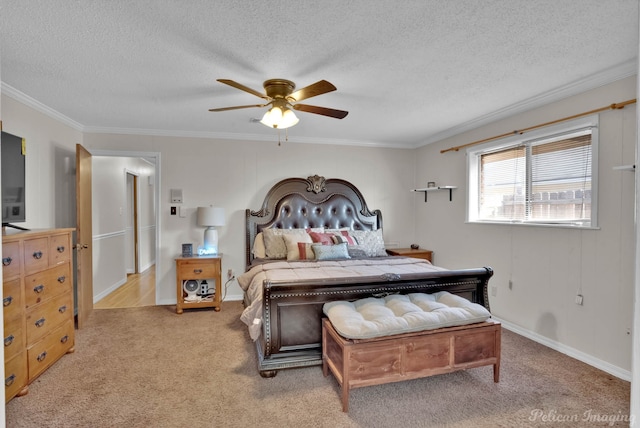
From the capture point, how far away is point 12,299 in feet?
7.29

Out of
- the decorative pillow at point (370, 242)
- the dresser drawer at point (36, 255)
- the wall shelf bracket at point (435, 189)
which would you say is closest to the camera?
the dresser drawer at point (36, 255)

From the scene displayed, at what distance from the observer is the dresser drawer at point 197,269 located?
4.00 meters

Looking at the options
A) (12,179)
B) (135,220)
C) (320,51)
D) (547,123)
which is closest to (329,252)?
(320,51)

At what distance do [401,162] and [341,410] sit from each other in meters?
3.92

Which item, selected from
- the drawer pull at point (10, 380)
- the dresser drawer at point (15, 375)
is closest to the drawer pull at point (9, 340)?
the dresser drawer at point (15, 375)

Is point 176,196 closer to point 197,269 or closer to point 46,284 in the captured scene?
point 197,269

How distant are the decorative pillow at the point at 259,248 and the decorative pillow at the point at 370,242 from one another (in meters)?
1.19

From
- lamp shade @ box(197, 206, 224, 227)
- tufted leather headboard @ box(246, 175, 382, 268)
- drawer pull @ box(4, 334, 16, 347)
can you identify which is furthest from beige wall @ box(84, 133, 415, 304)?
drawer pull @ box(4, 334, 16, 347)

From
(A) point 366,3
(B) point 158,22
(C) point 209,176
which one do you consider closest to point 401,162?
(C) point 209,176

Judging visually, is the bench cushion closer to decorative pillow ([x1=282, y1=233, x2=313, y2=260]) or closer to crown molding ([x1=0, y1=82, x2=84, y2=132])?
decorative pillow ([x1=282, y1=233, x2=313, y2=260])

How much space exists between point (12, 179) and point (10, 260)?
0.77 meters

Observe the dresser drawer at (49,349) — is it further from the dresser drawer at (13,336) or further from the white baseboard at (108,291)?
the white baseboard at (108,291)

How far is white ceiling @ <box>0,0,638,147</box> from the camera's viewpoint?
72.9 inches

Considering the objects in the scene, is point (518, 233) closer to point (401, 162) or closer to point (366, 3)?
point (401, 162)
